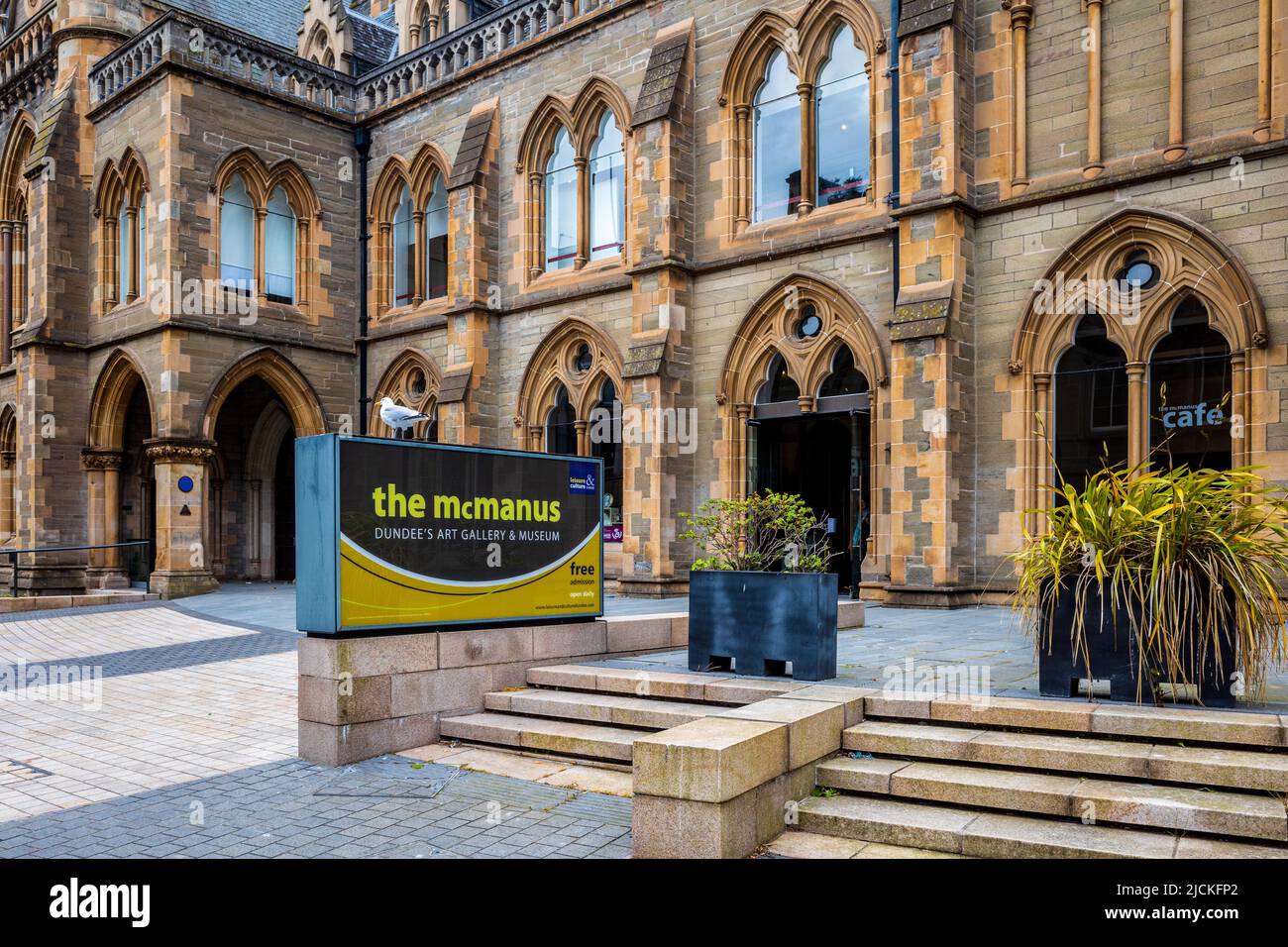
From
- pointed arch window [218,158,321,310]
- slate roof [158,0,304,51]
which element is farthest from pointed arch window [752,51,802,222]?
slate roof [158,0,304,51]

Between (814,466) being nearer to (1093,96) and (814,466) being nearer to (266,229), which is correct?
(1093,96)

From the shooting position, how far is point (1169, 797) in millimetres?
4992

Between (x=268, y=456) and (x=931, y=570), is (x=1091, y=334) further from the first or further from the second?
(x=268, y=456)

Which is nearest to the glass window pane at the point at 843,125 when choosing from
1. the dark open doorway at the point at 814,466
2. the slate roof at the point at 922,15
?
the slate roof at the point at 922,15

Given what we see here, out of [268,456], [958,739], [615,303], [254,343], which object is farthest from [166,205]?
[958,739]

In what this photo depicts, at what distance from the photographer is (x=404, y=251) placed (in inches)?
925

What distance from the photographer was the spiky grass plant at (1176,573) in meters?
5.89

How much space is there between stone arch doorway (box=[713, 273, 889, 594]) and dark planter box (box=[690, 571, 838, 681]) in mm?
7472

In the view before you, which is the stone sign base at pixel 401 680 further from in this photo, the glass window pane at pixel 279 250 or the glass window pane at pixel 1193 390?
the glass window pane at pixel 279 250

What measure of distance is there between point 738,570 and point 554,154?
14.5 meters

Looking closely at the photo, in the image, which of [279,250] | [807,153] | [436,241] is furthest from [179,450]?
[807,153]

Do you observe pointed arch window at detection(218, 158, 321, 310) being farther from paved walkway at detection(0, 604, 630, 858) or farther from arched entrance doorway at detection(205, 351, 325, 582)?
paved walkway at detection(0, 604, 630, 858)

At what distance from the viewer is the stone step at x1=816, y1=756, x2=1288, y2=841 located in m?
4.71
